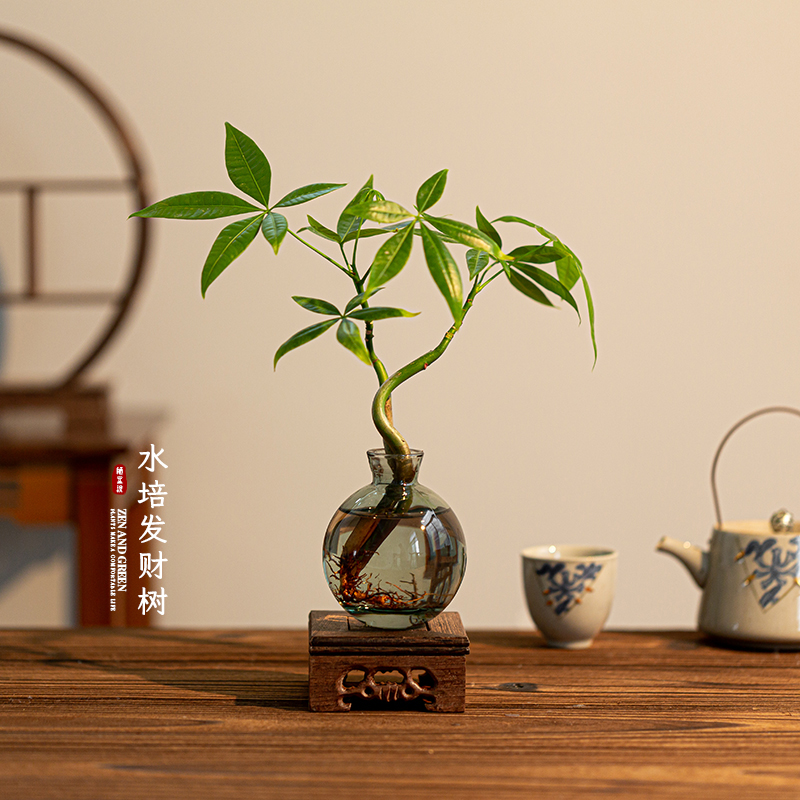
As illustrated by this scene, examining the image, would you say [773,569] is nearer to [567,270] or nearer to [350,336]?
[567,270]

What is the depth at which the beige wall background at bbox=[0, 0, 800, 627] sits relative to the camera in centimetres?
212

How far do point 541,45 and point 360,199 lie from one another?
148cm

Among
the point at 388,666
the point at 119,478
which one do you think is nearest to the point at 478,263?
the point at 388,666

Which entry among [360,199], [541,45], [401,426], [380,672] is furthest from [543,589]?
[541,45]

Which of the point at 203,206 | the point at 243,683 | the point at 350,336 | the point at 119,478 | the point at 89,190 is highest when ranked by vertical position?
the point at 89,190

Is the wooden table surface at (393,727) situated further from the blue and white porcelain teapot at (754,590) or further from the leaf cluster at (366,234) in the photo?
the leaf cluster at (366,234)

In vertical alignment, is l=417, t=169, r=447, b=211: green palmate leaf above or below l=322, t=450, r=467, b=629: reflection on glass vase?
above

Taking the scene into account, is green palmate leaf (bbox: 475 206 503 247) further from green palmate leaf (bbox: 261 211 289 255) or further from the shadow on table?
the shadow on table

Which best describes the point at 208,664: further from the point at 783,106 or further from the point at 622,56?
the point at 783,106

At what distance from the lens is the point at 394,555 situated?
796 mm

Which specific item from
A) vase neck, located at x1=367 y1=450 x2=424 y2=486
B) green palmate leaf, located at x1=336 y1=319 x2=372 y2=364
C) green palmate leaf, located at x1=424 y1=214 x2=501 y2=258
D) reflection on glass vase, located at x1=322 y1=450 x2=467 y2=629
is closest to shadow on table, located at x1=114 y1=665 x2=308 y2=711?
reflection on glass vase, located at x1=322 y1=450 x2=467 y2=629

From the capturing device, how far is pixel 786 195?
84.4 inches

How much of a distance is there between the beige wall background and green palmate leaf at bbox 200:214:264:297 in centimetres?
133

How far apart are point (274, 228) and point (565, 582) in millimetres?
504
